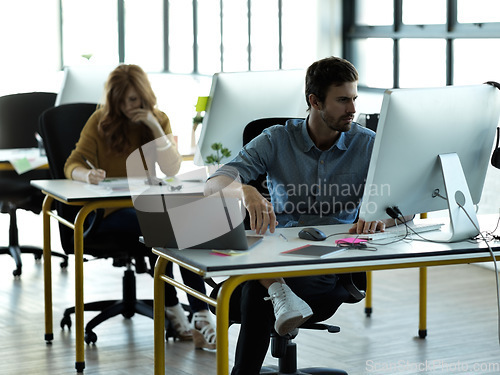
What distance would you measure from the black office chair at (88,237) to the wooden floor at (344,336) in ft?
0.28

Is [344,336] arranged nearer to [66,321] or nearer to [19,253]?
[66,321]

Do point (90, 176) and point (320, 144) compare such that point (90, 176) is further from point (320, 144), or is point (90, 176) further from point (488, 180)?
point (488, 180)

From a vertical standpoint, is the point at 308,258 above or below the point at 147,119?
below

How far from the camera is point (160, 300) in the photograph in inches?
104

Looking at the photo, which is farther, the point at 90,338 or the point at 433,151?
the point at 90,338

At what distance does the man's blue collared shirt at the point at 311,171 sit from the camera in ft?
9.87

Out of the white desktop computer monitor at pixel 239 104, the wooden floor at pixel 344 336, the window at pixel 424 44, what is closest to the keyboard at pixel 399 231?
the wooden floor at pixel 344 336

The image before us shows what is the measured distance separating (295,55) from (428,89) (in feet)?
15.0

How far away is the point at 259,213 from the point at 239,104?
91 cm

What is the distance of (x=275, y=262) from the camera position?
7.59 feet

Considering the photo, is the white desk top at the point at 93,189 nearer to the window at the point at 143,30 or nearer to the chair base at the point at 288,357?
the chair base at the point at 288,357

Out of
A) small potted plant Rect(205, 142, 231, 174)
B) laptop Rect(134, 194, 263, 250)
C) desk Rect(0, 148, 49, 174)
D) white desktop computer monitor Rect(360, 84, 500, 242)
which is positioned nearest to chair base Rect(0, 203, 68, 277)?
desk Rect(0, 148, 49, 174)

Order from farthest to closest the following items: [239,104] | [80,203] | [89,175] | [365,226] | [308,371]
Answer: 1. [89,175]
2. [239,104]
3. [80,203]
4. [308,371]
5. [365,226]

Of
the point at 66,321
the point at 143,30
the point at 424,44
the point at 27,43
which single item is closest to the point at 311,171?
the point at 66,321
